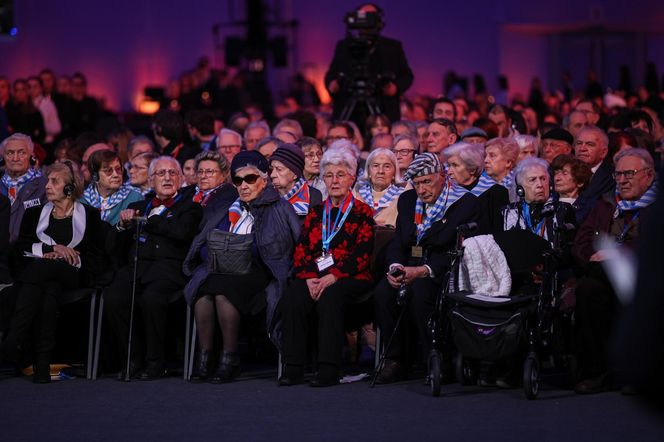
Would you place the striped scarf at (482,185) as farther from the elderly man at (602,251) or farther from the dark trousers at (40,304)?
the dark trousers at (40,304)

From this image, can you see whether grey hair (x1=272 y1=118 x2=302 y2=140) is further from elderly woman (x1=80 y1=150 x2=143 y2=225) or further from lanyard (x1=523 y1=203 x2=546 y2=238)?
lanyard (x1=523 y1=203 x2=546 y2=238)

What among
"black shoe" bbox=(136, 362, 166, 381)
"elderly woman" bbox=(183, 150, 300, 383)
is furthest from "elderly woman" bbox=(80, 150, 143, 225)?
"black shoe" bbox=(136, 362, 166, 381)

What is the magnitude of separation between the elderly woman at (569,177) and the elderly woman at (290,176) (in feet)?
4.54

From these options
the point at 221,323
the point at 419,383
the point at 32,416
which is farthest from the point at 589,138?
the point at 32,416

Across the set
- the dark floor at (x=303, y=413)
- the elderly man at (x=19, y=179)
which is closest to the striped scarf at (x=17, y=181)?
the elderly man at (x=19, y=179)

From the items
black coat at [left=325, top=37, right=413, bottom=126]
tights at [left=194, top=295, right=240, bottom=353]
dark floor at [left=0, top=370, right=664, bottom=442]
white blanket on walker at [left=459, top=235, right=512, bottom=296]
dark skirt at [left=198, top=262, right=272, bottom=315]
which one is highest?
black coat at [left=325, top=37, right=413, bottom=126]

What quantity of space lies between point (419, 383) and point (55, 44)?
14212 mm

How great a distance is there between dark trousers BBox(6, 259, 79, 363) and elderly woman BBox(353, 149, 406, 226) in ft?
6.03

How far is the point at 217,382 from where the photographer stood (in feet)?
21.1

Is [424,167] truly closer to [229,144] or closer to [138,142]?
[229,144]

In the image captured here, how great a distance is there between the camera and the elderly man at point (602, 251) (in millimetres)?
5891

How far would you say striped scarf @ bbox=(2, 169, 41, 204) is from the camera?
25.0ft

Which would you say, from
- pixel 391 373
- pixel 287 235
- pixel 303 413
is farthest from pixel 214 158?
pixel 303 413

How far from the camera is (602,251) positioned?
5.93 meters
